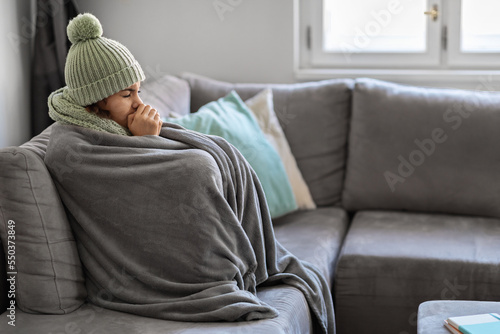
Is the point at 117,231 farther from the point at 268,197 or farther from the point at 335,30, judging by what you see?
the point at 335,30

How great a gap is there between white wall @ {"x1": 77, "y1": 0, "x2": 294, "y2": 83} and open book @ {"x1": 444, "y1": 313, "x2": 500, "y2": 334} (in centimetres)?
187

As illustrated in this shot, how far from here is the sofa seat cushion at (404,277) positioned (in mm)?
2293

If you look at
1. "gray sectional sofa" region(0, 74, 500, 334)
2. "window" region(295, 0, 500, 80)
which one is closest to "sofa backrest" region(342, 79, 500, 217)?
"gray sectional sofa" region(0, 74, 500, 334)

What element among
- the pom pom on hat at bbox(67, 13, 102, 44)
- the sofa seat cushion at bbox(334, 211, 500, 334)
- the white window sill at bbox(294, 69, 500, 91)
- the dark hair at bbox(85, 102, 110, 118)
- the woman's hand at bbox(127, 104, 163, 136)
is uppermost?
the pom pom on hat at bbox(67, 13, 102, 44)

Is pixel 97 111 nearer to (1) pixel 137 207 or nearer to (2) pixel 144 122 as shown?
(2) pixel 144 122

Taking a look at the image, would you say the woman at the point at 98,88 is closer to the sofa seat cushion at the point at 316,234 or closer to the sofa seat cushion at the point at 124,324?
the sofa seat cushion at the point at 124,324

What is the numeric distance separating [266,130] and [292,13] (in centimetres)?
76

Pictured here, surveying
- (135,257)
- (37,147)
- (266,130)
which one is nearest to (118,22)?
(266,130)

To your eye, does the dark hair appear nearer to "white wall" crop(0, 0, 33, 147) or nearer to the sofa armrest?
the sofa armrest

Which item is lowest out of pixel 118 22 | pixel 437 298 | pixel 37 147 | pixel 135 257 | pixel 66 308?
pixel 437 298

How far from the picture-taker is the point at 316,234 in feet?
8.26

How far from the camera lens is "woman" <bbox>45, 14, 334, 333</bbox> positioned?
1.78 meters

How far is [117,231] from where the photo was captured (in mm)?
1807

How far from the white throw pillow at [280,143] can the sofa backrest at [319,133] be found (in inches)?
1.4
